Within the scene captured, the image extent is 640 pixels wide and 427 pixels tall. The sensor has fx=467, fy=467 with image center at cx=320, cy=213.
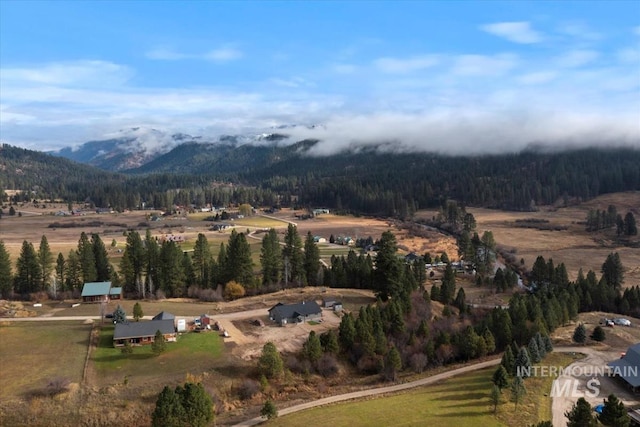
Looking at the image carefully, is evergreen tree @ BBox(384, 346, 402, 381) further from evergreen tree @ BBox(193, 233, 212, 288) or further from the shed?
the shed

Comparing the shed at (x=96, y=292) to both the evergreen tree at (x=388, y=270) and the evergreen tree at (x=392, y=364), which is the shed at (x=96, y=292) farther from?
the evergreen tree at (x=392, y=364)

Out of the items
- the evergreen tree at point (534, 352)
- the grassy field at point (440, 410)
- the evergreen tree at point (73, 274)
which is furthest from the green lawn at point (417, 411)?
the evergreen tree at point (73, 274)

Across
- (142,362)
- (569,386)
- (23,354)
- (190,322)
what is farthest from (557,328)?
(23,354)

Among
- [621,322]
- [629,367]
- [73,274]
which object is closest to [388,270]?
[629,367]

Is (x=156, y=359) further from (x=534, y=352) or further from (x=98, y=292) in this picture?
(x=534, y=352)

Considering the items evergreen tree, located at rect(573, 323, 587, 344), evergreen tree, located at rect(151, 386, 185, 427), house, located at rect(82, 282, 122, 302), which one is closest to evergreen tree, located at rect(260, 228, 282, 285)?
house, located at rect(82, 282, 122, 302)

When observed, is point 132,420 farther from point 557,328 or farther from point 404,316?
point 557,328
